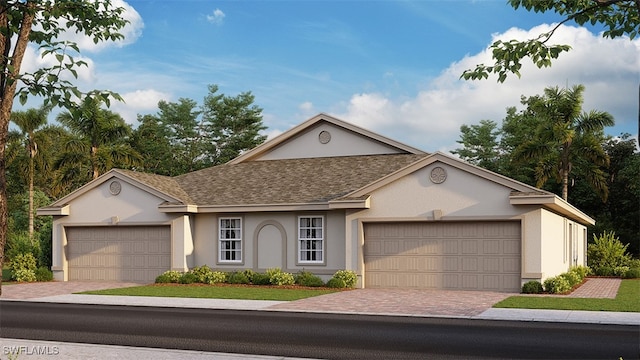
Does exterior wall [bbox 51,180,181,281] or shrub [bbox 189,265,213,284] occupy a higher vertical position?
exterior wall [bbox 51,180,181,281]

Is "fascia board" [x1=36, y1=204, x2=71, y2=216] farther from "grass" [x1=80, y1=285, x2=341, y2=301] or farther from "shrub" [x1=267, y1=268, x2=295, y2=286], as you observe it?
"shrub" [x1=267, y1=268, x2=295, y2=286]

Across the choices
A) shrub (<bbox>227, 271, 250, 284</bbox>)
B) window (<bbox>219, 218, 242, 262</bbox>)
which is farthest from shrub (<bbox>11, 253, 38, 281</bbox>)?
shrub (<bbox>227, 271, 250, 284</bbox>)

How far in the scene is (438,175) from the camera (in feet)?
81.8

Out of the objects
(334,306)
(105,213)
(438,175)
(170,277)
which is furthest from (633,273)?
(105,213)

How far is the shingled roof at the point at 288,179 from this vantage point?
2869 cm

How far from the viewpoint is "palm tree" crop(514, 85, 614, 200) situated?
3812 centimetres

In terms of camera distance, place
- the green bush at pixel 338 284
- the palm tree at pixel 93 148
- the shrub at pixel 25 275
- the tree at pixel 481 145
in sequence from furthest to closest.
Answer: the tree at pixel 481 145, the palm tree at pixel 93 148, the shrub at pixel 25 275, the green bush at pixel 338 284

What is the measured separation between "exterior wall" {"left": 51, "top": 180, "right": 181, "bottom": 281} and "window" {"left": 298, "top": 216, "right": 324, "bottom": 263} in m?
5.34

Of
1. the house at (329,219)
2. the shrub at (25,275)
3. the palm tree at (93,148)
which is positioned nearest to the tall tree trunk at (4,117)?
the house at (329,219)

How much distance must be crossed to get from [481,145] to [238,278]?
41026 millimetres

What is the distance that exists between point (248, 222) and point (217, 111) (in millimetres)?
37503

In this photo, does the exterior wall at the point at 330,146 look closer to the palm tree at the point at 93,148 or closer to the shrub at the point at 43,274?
the shrub at the point at 43,274

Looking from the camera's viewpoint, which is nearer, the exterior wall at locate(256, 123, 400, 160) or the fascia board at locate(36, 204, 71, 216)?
the fascia board at locate(36, 204, 71, 216)

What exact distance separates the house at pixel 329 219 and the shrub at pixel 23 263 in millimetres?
1033
